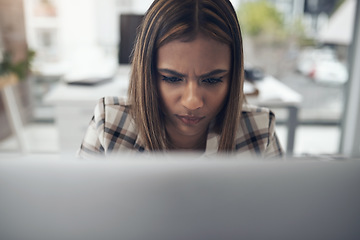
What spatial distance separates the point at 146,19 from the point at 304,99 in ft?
7.90

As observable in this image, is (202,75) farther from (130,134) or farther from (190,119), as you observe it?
(130,134)

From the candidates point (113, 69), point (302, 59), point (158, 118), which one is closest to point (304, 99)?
point (302, 59)

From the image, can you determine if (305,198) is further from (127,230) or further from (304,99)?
(304,99)

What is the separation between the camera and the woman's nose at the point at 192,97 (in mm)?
625

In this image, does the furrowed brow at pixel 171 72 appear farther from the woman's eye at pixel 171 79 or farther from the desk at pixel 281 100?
the desk at pixel 281 100

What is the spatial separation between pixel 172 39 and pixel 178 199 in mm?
498

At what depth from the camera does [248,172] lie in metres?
0.19

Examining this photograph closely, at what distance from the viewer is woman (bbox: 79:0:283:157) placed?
646 mm

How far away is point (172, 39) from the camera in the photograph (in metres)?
0.65

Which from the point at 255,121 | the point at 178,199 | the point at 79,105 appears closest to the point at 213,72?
the point at 255,121

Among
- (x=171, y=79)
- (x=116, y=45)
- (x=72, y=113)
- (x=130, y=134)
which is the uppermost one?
(x=116, y=45)

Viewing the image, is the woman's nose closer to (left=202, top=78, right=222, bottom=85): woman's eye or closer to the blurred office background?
(left=202, top=78, right=222, bottom=85): woman's eye

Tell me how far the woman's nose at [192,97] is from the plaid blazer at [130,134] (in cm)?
14

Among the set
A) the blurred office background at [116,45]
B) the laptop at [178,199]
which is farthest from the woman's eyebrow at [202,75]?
the blurred office background at [116,45]
